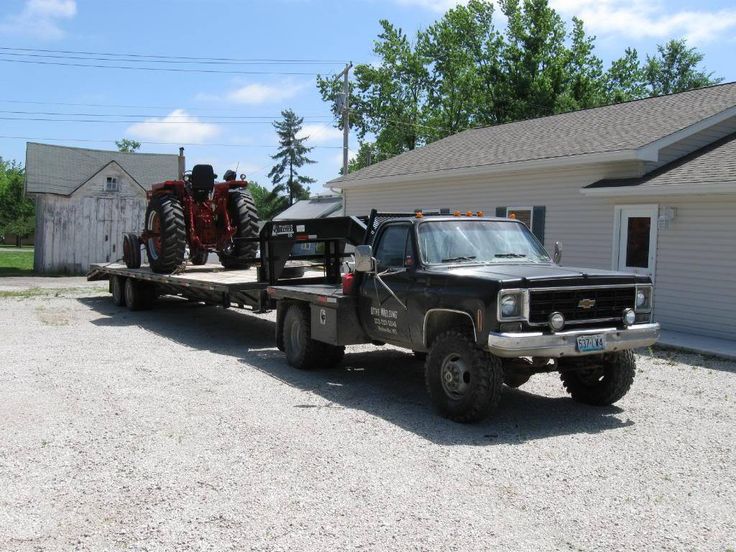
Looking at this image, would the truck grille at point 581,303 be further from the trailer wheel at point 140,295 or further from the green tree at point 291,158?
the green tree at point 291,158

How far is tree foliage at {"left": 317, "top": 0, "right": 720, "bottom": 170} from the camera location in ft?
136

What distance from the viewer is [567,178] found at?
15.5 m

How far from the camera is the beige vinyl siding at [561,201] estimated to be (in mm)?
14609

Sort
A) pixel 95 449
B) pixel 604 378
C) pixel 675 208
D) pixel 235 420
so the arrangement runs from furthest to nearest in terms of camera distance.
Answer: pixel 675 208
pixel 604 378
pixel 235 420
pixel 95 449

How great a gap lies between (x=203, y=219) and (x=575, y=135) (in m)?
8.82

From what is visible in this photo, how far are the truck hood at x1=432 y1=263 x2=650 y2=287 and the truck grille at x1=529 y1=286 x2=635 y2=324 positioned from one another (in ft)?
0.24

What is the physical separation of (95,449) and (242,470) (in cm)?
133

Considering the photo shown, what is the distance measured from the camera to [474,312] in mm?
6422

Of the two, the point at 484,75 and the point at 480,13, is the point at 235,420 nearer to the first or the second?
the point at 484,75

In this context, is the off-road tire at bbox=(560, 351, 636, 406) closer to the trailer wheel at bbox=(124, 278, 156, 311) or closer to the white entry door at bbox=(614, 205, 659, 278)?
the white entry door at bbox=(614, 205, 659, 278)

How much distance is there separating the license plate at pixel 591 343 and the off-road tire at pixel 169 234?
8.88 metres

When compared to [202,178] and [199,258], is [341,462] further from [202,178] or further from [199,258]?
[199,258]

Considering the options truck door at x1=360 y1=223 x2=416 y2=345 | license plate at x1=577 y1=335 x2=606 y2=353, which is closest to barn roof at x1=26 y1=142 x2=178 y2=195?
Answer: truck door at x1=360 y1=223 x2=416 y2=345

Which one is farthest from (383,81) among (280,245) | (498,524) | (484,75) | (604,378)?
(498,524)
